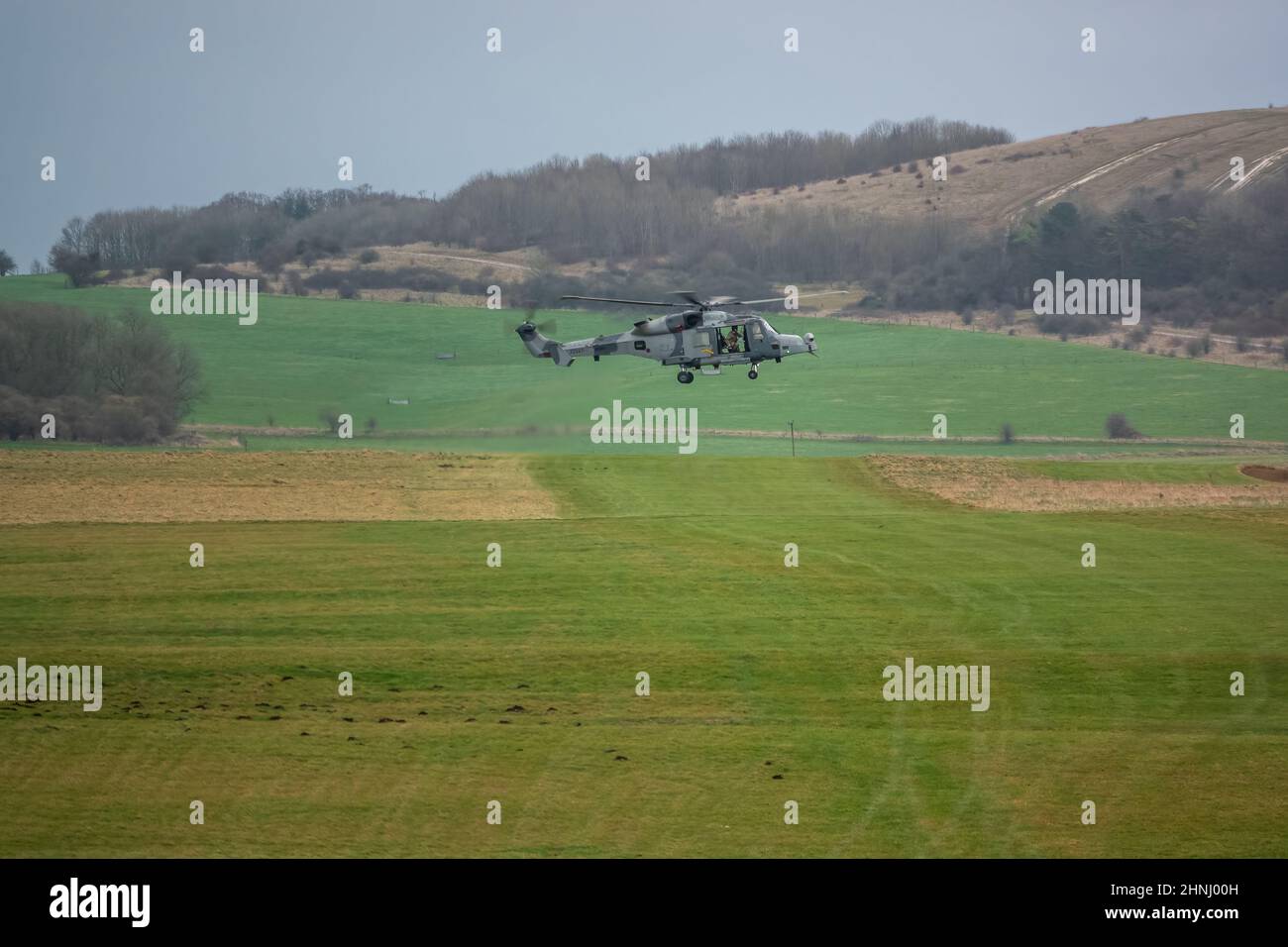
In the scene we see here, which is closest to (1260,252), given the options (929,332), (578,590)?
(929,332)

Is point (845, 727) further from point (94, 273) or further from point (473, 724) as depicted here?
point (94, 273)

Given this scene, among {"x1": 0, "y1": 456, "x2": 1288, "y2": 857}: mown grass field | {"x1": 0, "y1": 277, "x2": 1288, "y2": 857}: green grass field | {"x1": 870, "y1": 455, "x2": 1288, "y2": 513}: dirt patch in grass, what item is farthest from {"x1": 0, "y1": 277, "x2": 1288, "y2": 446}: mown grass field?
{"x1": 0, "y1": 456, "x2": 1288, "y2": 857}: mown grass field

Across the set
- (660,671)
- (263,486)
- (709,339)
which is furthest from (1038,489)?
(660,671)

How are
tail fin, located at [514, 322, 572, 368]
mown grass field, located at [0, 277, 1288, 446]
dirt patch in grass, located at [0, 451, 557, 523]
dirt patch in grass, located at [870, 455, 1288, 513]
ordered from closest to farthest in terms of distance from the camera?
1. tail fin, located at [514, 322, 572, 368]
2. dirt patch in grass, located at [0, 451, 557, 523]
3. dirt patch in grass, located at [870, 455, 1288, 513]
4. mown grass field, located at [0, 277, 1288, 446]

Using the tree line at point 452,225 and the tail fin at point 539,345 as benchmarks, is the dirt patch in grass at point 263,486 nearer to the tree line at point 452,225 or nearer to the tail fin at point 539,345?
the tail fin at point 539,345

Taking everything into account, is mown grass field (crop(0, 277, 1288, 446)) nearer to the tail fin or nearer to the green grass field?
the green grass field

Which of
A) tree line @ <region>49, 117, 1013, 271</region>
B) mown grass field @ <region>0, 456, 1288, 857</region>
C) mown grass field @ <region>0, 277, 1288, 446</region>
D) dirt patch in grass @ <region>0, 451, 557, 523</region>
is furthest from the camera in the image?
tree line @ <region>49, 117, 1013, 271</region>
